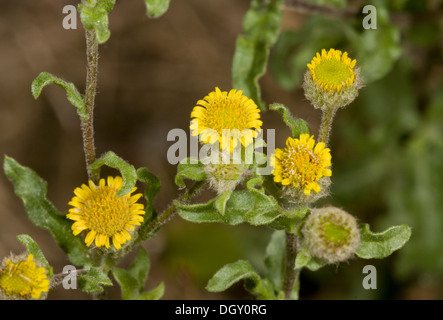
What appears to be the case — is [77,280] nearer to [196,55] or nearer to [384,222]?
[384,222]

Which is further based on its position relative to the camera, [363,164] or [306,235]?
[363,164]

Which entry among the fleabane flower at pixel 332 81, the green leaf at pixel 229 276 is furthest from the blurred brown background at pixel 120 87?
the fleabane flower at pixel 332 81

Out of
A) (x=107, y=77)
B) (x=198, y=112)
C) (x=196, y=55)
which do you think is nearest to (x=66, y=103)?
(x=107, y=77)

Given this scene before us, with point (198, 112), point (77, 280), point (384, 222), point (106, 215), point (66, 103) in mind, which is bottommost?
point (77, 280)

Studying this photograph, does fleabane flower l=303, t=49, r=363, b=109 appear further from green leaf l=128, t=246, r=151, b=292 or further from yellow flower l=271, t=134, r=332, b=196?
green leaf l=128, t=246, r=151, b=292

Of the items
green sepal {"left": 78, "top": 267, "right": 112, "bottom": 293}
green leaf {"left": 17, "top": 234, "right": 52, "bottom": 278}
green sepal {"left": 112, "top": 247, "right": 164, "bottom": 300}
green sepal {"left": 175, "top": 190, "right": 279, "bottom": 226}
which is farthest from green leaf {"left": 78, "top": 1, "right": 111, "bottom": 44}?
green sepal {"left": 112, "top": 247, "right": 164, "bottom": 300}

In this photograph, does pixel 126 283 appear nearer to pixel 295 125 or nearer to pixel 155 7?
pixel 295 125

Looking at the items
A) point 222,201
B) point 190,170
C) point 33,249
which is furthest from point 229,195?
point 33,249
